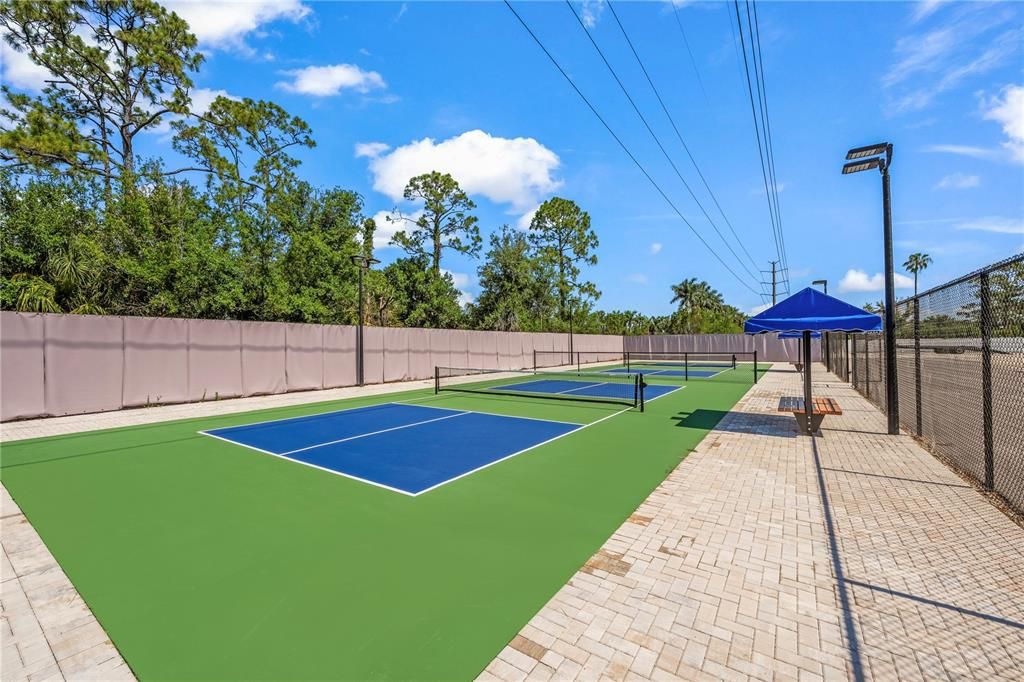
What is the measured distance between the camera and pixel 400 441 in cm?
Answer: 801

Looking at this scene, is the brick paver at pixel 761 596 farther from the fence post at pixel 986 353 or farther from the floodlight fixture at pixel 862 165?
the floodlight fixture at pixel 862 165

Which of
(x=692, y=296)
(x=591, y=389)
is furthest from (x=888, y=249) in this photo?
(x=692, y=296)

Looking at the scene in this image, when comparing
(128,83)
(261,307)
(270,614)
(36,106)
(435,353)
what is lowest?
(270,614)

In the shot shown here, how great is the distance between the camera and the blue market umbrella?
7.89 meters

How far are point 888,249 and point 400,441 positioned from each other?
10.1 metres

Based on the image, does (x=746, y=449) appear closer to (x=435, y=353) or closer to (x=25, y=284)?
(x=435, y=353)

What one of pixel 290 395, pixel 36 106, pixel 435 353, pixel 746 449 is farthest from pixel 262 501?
pixel 36 106

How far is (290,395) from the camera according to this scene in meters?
15.5

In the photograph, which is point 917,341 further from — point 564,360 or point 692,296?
point 692,296

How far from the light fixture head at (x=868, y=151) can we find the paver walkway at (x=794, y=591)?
6066 mm

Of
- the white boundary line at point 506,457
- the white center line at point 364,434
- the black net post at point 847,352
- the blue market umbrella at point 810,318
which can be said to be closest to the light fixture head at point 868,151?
the blue market umbrella at point 810,318

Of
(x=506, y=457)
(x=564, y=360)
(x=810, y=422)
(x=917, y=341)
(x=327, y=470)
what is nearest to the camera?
(x=327, y=470)

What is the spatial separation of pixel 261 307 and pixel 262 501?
52.5ft

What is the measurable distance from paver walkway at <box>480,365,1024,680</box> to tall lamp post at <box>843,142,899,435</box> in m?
3.09
